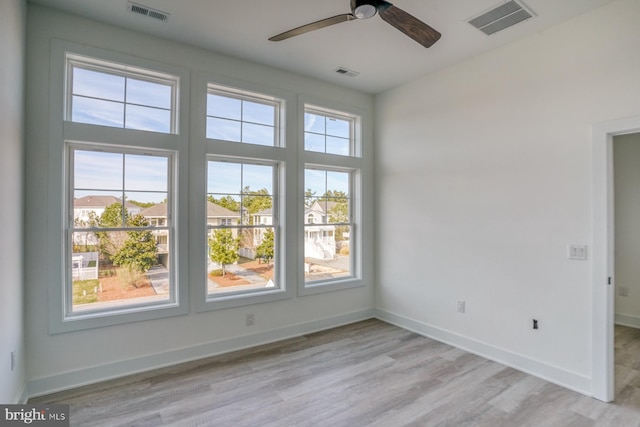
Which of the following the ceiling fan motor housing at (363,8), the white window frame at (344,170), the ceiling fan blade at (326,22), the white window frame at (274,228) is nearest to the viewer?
the ceiling fan motor housing at (363,8)

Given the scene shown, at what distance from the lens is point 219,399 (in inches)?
102

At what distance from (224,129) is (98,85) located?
1174mm

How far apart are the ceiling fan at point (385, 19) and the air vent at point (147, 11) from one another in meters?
1.20

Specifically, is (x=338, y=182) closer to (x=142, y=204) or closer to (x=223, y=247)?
(x=223, y=247)

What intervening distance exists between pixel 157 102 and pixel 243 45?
1.04 metres

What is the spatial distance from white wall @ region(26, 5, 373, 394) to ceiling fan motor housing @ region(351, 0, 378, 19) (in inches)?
74.5

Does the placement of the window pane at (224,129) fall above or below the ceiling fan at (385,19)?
below

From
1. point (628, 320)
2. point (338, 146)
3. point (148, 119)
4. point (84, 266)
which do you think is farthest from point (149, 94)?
point (628, 320)

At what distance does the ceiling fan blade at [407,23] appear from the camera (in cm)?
202

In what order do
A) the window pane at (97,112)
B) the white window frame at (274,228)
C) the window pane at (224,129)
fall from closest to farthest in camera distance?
1. the window pane at (97,112)
2. the window pane at (224,129)
3. the white window frame at (274,228)

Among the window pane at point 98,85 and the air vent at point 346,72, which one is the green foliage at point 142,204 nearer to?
the window pane at point 98,85

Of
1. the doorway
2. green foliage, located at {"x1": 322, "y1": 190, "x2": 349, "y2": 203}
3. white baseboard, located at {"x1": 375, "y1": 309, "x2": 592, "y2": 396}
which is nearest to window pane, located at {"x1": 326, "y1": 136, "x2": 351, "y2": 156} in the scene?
green foliage, located at {"x1": 322, "y1": 190, "x2": 349, "y2": 203}

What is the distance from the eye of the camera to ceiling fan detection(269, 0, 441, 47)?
200 centimetres

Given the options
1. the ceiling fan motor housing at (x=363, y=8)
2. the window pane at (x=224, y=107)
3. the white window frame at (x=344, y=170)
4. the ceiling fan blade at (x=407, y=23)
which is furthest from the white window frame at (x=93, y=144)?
the ceiling fan blade at (x=407, y=23)
